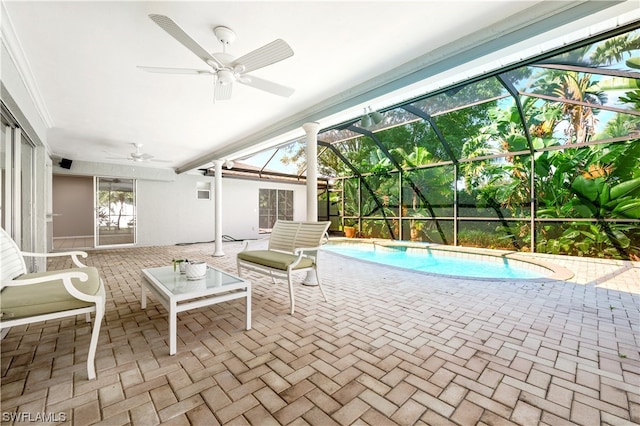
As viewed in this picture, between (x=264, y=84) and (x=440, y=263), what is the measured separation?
6.44m

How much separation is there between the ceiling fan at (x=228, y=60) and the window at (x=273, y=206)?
9556mm

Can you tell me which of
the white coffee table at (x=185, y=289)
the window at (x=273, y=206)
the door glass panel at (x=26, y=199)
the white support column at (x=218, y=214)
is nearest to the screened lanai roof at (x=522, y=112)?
the white support column at (x=218, y=214)

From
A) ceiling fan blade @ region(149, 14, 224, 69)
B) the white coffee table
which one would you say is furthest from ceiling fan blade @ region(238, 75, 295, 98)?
the white coffee table

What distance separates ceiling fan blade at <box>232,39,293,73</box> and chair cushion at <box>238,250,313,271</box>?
2.12 m

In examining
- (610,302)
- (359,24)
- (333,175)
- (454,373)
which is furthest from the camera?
(333,175)

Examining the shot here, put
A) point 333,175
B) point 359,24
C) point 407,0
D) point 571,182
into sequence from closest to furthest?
1. point 407,0
2. point 359,24
3. point 571,182
4. point 333,175

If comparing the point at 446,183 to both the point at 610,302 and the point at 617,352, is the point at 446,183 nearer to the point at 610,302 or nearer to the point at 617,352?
the point at 610,302

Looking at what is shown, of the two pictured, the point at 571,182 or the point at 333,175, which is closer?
the point at 571,182

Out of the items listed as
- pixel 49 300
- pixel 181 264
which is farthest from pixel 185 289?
pixel 49 300

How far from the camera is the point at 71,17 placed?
2352 mm

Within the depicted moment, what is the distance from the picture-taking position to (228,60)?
255 centimetres

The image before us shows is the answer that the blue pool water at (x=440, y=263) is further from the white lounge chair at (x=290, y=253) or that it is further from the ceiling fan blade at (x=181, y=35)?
the ceiling fan blade at (x=181, y=35)

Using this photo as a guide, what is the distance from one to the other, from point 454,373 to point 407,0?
291 cm

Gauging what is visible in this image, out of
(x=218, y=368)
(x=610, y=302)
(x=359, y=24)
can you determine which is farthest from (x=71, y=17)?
(x=610, y=302)
